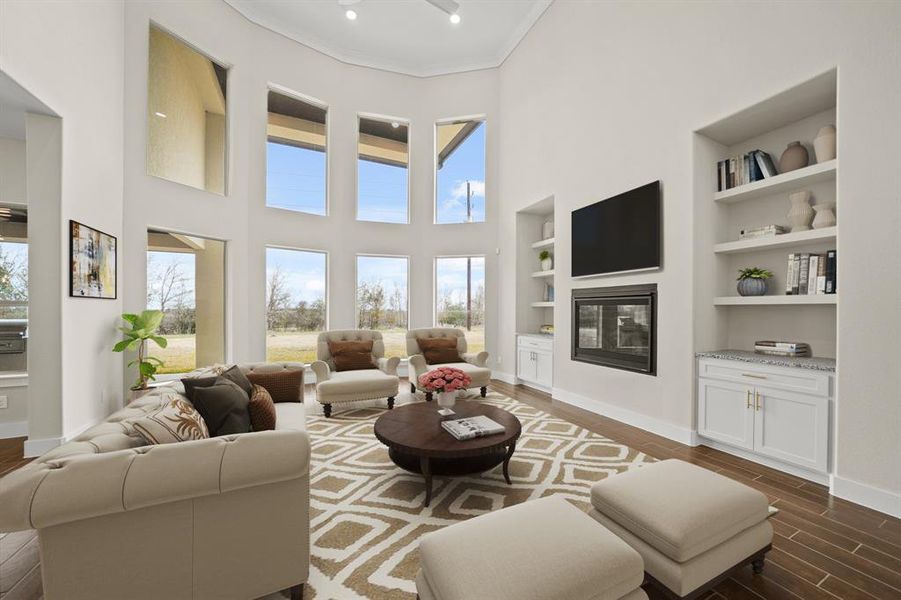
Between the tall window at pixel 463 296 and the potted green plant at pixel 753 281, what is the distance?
405 cm

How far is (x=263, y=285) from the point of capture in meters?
5.86

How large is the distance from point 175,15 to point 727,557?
7.33 metres

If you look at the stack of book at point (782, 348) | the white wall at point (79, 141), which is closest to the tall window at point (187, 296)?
the white wall at point (79, 141)

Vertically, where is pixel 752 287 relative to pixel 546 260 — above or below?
below

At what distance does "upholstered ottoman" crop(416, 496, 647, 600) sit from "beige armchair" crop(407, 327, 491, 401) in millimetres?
3464

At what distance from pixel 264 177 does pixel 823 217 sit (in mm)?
6616

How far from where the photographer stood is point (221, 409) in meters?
2.16

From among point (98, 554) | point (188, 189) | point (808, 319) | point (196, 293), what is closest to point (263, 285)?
A: point (196, 293)

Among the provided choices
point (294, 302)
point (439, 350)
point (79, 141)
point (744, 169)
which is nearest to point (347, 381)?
point (439, 350)

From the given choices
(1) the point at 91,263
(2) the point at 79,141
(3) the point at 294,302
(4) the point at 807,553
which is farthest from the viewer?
(3) the point at 294,302

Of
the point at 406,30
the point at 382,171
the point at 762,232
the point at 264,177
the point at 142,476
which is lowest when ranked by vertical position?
the point at 142,476

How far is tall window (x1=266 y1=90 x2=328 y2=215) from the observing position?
6.07 m

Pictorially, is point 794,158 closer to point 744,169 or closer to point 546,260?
point 744,169

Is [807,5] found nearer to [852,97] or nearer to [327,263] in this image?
[852,97]
